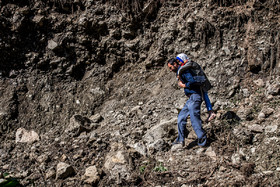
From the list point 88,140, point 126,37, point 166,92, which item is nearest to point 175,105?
point 166,92

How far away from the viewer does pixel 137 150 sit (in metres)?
4.17

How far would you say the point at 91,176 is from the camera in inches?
141

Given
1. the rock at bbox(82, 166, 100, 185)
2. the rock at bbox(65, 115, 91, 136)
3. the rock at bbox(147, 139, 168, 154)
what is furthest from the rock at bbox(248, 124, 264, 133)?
the rock at bbox(65, 115, 91, 136)

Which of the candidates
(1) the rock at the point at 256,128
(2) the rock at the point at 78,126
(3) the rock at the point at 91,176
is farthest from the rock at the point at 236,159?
(2) the rock at the point at 78,126

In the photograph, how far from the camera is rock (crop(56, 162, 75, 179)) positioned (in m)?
3.66

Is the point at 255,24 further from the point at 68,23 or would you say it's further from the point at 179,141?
the point at 68,23

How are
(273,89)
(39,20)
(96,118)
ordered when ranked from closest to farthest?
(273,89)
(96,118)
(39,20)

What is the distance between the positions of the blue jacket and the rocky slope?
748 mm

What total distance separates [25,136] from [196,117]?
12.4ft

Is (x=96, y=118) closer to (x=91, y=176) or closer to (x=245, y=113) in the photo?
(x=91, y=176)

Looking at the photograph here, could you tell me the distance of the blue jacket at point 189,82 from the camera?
386 centimetres

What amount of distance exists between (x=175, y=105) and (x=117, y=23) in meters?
2.96

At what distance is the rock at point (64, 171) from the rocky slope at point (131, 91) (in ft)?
0.05

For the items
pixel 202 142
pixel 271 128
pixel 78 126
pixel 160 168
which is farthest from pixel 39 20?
pixel 271 128
